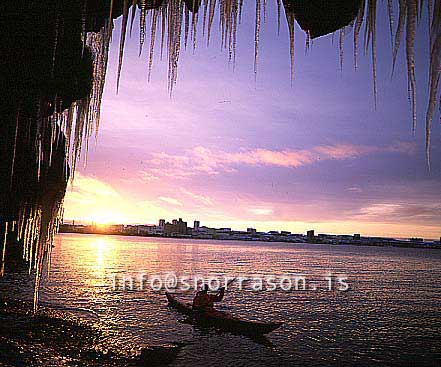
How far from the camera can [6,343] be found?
25922 millimetres

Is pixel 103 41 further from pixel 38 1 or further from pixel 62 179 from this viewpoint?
pixel 62 179

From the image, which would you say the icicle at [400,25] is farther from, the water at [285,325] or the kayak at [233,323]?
the kayak at [233,323]

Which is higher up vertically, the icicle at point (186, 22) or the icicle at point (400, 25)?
the icicle at point (186, 22)

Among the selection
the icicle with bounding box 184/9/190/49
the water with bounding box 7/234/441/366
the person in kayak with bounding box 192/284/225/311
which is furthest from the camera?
the person in kayak with bounding box 192/284/225/311

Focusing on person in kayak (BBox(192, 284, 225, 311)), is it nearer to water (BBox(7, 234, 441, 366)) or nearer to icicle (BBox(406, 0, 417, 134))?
water (BBox(7, 234, 441, 366))

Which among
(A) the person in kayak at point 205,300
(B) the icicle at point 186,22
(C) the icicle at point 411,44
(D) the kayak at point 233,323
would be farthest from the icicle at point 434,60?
(A) the person in kayak at point 205,300

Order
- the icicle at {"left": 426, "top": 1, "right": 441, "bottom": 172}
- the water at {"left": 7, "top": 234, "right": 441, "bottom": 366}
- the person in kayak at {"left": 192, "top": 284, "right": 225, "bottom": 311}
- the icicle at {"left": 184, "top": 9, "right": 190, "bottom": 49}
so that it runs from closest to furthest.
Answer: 1. the icicle at {"left": 426, "top": 1, "right": 441, "bottom": 172}
2. the icicle at {"left": 184, "top": 9, "right": 190, "bottom": 49}
3. the water at {"left": 7, "top": 234, "right": 441, "bottom": 366}
4. the person in kayak at {"left": 192, "top": 284, "right": 225, "bottom": 311}

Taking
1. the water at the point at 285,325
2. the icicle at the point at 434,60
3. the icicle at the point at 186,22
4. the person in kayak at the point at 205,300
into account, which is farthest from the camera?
the person in kayak at the point at 205,300

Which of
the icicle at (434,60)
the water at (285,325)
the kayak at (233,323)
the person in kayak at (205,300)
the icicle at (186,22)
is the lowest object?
the water at (285,325)

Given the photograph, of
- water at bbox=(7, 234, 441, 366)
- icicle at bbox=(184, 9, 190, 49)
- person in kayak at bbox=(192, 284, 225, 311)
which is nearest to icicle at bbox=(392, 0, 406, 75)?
icicle at bbox=(184, 9, 190, 49)

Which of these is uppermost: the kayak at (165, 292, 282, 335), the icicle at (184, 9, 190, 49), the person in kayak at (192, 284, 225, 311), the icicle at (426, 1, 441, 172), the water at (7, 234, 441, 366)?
the icicle at (184, 9, 190, 49)

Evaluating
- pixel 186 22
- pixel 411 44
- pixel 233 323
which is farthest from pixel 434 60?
pixel 233 323

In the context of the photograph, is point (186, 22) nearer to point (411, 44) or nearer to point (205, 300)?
point (411, 44)

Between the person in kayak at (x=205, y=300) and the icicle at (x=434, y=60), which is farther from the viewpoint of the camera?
the person in kayak at (x=205, y=300)
